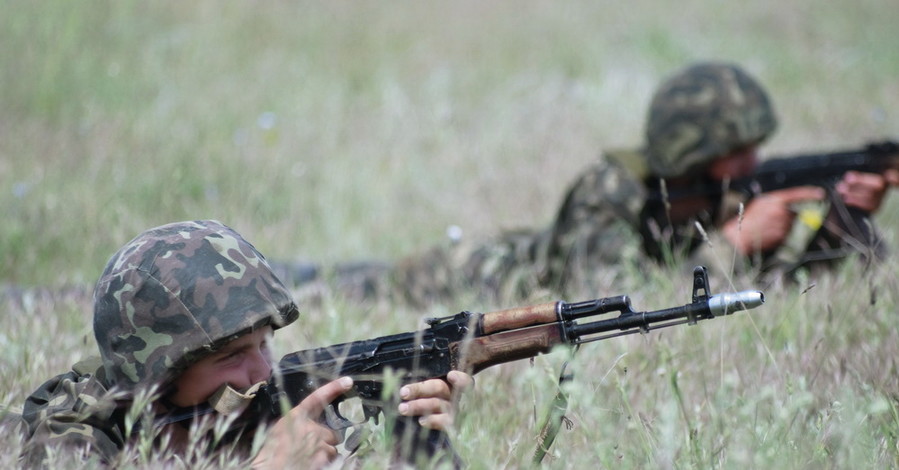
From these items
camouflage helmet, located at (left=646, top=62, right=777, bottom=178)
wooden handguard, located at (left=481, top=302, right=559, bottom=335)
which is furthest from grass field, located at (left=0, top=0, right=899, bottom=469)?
camouflage helmet, located at (left=646, top=62, right=777, bottom=178)

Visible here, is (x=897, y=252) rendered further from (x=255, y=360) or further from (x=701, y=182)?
(x=255, y=360)

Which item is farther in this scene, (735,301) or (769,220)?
(769,220)

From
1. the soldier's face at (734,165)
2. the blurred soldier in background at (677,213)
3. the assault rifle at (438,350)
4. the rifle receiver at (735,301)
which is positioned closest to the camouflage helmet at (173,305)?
the assault rifle at (438,350)

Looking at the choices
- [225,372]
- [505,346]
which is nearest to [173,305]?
[225,372]

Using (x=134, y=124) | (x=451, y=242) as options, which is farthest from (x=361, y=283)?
(x=134, y=124)

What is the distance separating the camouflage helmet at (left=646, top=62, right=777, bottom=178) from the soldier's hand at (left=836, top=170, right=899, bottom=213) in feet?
1.65

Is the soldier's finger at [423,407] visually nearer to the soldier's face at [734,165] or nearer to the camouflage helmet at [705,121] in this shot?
the camouflage helmet at [705,121]

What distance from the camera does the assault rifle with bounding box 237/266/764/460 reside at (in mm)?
Result: 2744

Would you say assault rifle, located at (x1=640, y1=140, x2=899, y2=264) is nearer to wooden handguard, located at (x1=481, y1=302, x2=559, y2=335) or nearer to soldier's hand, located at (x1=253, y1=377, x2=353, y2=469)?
wooden handguard, located at (x1=481, y1=302, x2=559, y2=335)

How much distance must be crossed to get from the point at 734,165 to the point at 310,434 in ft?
13.1

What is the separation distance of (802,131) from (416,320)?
6697 mm

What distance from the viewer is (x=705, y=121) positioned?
19.1ft

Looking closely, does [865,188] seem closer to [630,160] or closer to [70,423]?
[630,160]

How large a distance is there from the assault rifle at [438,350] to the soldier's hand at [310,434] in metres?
0.04
